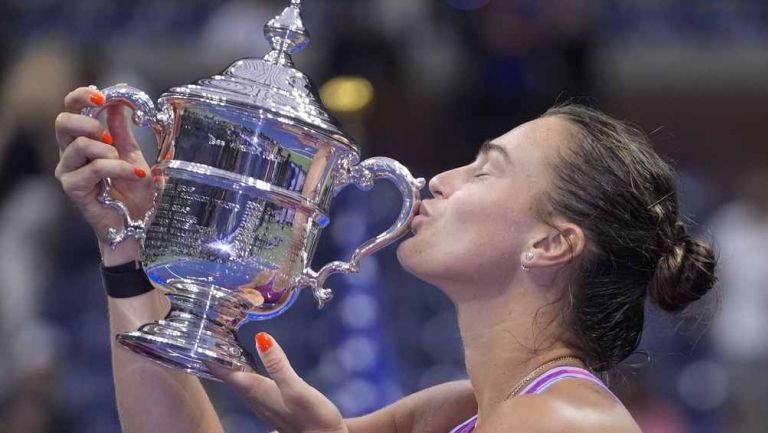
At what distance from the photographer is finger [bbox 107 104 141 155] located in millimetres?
1813

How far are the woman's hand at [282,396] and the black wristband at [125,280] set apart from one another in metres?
0.32

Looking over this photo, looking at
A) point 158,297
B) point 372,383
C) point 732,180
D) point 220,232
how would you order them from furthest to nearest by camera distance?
1. point 732,180
2. point 372,383
3. point 158,297
4. point 220,232

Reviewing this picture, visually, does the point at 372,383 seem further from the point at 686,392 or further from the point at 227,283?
the point at 227,283

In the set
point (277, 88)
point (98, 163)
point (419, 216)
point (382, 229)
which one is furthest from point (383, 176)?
point (382, 229)

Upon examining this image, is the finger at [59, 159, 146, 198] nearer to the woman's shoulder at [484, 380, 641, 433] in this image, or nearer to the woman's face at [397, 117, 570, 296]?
the woman's face at [397, 117, 570, 296]

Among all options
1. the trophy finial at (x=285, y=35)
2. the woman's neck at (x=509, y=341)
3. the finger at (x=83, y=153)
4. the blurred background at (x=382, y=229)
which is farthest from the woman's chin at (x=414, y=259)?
the blurred background at (x=382, y=229)

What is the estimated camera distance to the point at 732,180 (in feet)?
15.6

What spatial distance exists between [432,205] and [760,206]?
2.44m

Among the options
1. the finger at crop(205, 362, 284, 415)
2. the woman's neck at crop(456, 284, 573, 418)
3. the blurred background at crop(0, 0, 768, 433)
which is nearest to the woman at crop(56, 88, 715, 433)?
the woman's neck at crop(456, 284, 573, 418)

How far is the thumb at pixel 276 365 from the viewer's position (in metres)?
1.49

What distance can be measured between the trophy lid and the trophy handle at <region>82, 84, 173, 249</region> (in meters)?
0.04

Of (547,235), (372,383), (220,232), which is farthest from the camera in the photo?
(372,383)

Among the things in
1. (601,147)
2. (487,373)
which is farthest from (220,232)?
(601,147)

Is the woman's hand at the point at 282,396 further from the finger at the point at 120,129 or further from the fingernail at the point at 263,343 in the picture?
the finger at the point at 120,129
